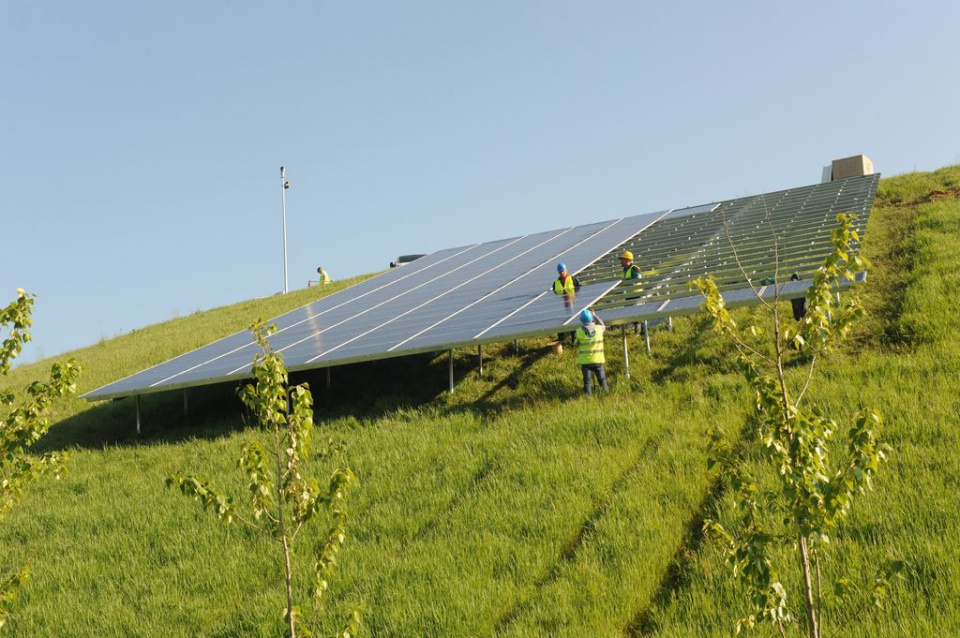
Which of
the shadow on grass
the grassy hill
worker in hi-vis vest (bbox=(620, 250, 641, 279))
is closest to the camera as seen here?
the grassy hill

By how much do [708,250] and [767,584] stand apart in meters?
16.2

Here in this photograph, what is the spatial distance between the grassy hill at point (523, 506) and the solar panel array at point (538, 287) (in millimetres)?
1296

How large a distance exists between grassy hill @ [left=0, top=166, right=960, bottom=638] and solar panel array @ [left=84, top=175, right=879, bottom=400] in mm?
1296

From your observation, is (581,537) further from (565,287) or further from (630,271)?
(630,271)

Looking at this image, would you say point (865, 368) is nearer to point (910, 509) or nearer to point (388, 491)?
point (910, 509)

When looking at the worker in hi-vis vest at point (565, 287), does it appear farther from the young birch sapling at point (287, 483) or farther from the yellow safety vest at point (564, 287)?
the young birch sapling at point (287, 483)

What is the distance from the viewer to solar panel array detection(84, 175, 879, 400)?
14.9 m

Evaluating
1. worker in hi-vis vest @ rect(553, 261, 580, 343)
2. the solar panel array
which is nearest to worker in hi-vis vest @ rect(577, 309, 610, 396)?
the solar panel array

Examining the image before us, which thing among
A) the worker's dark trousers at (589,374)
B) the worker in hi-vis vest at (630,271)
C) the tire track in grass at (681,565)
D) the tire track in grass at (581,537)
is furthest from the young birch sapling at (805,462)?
the worker in hi-vis vest at (630,271)

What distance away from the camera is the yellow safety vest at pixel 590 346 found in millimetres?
14234

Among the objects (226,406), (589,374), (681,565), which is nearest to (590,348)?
(589,374)

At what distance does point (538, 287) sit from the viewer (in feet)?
62.6

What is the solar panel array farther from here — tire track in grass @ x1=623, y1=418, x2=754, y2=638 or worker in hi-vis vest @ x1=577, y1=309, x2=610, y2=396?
tire track in grass @ x1=623, y1=418, x2=754, y2=638

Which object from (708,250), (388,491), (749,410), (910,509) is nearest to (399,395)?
(388,491)
